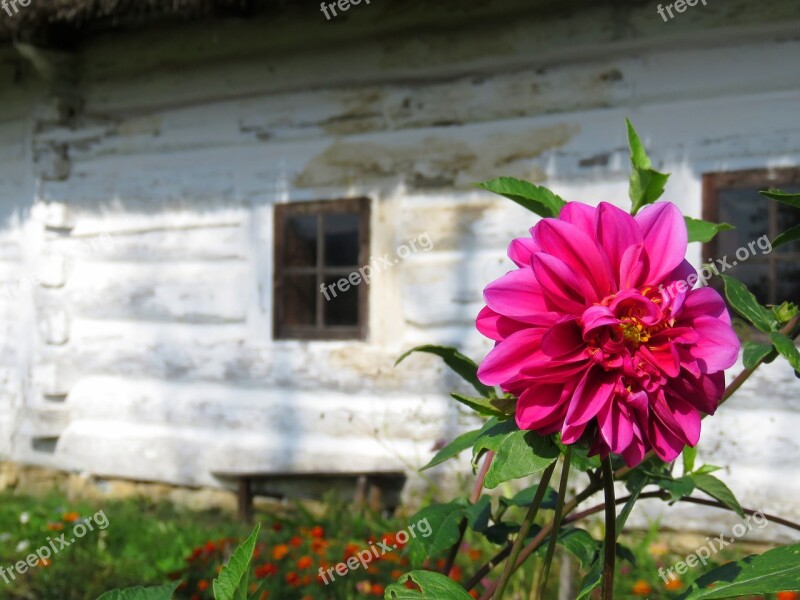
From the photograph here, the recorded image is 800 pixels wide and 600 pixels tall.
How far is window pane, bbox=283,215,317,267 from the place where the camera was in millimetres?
4758

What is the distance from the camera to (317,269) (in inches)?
185

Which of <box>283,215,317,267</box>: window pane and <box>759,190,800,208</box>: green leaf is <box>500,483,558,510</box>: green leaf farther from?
<box>283,215,317,267</box>: window pane

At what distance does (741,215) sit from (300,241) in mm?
2298

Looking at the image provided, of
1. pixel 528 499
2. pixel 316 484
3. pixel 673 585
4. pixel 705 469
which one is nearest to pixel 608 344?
pixel 528 499

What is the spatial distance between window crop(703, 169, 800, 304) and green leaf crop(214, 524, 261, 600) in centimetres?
327

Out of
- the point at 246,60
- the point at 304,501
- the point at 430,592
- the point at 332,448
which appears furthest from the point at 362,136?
the point at 430,592

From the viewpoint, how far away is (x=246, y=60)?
16.0 ft

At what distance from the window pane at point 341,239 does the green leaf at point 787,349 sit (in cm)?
390

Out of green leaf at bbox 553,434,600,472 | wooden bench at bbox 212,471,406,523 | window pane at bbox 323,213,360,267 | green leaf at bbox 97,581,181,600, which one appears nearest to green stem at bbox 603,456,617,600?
green leaf at bbox 553,434,600,472

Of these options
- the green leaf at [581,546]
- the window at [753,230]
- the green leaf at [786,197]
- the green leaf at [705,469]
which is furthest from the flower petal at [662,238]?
the window at [753,230]

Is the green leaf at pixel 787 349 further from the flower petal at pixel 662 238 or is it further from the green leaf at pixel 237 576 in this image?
the green leaf at pixel 237 576

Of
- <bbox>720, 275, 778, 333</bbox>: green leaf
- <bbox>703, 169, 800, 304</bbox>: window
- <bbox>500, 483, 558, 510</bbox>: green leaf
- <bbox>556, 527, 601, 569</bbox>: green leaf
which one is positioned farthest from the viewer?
<bbox>703, 169, 800, 304</bbox>: window

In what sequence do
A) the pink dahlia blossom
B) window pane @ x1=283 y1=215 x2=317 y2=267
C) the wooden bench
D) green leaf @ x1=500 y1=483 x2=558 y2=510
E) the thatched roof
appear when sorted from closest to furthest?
the pink dahlia blossom < green leaf @ x1=500 y1=483 x2=558 y2=510 < the thatched roof < the wooden bench < window pane @ x1=283 y1=215 x2=317 y2=267

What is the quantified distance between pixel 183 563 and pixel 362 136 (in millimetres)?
2291
